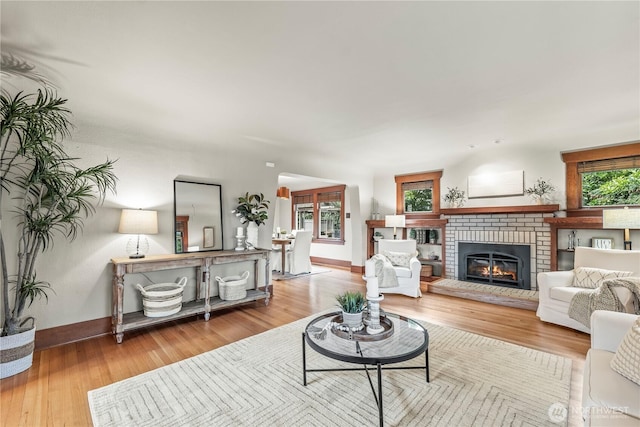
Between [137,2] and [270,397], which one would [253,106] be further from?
[270,397]

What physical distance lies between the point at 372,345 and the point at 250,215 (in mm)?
2970

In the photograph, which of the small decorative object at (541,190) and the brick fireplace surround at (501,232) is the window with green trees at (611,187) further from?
the brick fireplace surround at (501,232)

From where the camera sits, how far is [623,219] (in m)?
3.38

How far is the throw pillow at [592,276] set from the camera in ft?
10.6

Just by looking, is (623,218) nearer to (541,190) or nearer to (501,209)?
(541,190)

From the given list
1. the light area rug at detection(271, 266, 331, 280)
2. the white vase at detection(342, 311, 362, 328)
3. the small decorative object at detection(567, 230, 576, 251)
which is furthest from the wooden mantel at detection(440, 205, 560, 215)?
the white vase at detection(342, 311, 362, 328)

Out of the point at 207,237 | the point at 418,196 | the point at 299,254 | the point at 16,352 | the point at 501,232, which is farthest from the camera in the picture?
the point at 299,254

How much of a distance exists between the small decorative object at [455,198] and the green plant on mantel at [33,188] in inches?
211

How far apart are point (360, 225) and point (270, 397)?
4820mm

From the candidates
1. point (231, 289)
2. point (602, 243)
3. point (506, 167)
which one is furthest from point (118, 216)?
point (602, 243)

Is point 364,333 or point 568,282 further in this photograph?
point 568,282

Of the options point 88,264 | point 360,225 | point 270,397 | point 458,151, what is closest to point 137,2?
point 270,397

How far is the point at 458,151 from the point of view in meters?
4.95

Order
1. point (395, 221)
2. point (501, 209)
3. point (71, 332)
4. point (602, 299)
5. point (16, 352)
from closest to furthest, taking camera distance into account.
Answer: point (16, 352) → point (602, 299) → point (71, 332) → point (501, 209) → point (395, 221)
